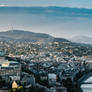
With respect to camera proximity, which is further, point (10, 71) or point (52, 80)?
point (52, 80)

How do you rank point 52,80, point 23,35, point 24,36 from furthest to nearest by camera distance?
point 23,35 → point 24,36 → point 52,80

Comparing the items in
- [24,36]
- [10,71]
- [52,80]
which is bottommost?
[24,36]

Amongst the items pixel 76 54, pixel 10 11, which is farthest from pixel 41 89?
pixel 10 11

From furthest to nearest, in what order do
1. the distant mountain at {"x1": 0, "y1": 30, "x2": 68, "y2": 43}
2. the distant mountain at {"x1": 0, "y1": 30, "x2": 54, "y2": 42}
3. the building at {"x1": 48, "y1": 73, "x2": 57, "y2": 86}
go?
the distant mountain at {"x1": 0, "y1": 30, "x2": 54, "y2": 42}
the distant mountain at {"x1": 0, "y1": 30, "x2": 68, "y2": 43}
the building at {"x1": 48, "y1": 73, "x2": 57, "y2": 86}

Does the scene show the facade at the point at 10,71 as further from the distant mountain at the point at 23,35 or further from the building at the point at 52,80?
the distant mountain at the point at 23,35

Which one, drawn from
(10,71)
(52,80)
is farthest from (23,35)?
(10,71)

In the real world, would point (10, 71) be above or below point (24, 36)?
above

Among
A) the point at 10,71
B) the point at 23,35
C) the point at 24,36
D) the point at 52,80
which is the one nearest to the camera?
the point at 10,71

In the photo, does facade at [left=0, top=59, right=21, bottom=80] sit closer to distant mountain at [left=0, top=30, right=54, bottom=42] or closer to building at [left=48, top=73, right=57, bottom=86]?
building at [left=48, top=73, right=57, bottom=86]

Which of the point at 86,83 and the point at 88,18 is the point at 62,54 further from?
the point at 88,18

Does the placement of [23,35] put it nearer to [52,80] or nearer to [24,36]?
[24,36]

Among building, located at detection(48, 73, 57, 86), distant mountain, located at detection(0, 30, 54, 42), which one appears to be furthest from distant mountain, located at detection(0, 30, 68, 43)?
building, located at detection(48, 73, 57, 86)
